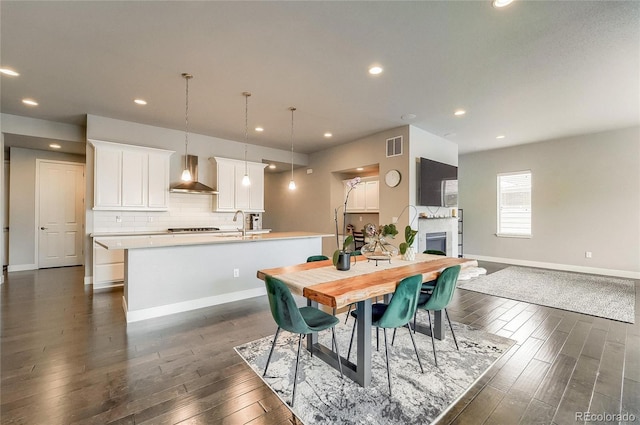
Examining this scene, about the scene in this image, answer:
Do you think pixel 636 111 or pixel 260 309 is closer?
pixel 260 309

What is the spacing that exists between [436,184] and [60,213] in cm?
811

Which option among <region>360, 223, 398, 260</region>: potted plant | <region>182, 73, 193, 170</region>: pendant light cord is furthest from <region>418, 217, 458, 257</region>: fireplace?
<region>182, 73, 193, 170</region>: pendant light cord

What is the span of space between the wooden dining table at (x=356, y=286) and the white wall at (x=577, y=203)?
4.98 metres

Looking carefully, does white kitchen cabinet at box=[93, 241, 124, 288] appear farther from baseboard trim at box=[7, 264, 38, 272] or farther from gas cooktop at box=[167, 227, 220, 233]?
baseboard trim at box=[7, 264, 38, 272]

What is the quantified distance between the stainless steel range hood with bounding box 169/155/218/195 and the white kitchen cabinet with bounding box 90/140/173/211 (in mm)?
315

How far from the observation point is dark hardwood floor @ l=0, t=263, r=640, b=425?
170cm

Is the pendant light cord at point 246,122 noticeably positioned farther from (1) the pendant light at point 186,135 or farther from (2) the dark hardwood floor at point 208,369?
(2) the dark hardwood floor at point 208,369

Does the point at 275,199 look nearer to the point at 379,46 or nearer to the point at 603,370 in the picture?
the point at 379,46

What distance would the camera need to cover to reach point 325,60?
9.36ft

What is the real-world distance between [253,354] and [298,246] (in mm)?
2304

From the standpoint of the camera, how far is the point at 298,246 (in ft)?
15.0

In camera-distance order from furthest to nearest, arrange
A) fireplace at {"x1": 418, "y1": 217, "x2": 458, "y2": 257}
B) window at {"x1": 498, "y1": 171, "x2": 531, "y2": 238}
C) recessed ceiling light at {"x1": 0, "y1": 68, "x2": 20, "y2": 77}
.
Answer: window at {"x1": 498, "y1": 171, "x2": 531, "y2": 238} < fireplace at {"x1": 418, "y1": 217, "x2": 458, "y2": 257} < recessed ceiling light at {"x1": 0, "y1": 68, "x2": 20, "y2": 77}

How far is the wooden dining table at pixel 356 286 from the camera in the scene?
1781 millimetres

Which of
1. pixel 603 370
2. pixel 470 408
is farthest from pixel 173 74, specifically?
pixel 603 370
